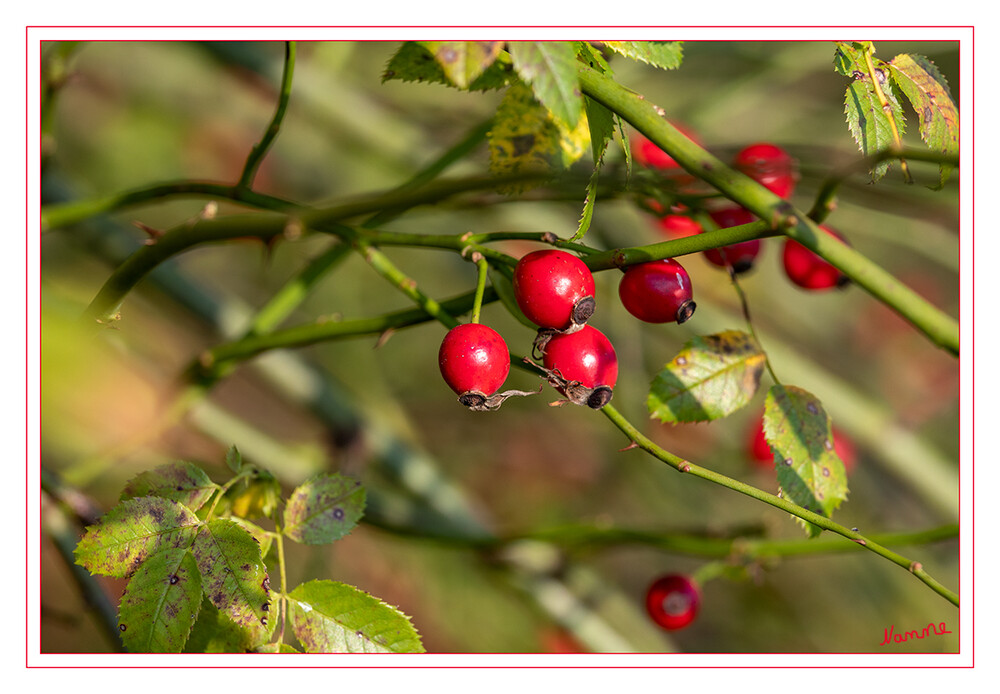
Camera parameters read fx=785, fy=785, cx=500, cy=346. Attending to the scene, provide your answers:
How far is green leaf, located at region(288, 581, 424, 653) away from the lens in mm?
1034

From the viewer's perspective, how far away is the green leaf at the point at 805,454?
45.5 inches

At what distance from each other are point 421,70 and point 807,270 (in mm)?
811

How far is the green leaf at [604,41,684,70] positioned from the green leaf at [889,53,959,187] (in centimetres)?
30

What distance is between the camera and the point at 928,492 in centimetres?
253

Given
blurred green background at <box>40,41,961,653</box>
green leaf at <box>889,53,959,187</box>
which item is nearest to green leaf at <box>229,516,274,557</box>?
blurred green background at <box>40,41,961,653</box>

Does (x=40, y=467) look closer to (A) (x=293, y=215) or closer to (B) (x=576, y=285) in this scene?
(A) (x=293, y=215)

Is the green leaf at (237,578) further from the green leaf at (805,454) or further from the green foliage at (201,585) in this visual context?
the green leaf at (805,454)

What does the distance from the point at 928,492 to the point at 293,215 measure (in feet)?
7.46

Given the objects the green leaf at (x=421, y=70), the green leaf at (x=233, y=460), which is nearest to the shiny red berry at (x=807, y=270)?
the green leaf at (x=421, y=70)

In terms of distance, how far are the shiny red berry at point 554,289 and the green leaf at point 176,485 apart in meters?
0.51
